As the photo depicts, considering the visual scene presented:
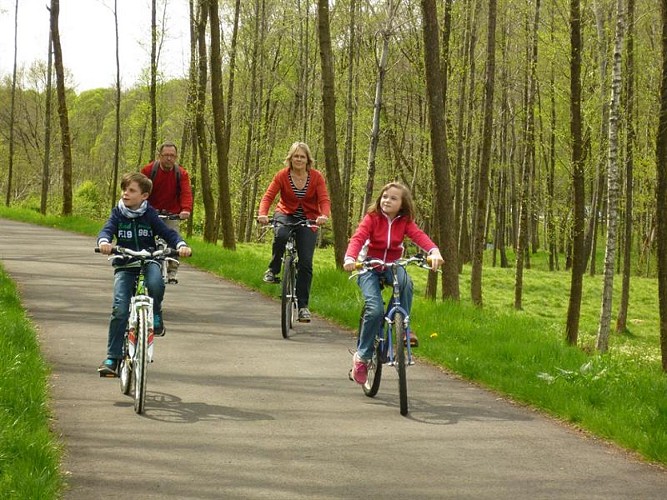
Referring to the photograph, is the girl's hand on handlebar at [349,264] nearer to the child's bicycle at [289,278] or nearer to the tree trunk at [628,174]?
the child's bicycle at [289,278]

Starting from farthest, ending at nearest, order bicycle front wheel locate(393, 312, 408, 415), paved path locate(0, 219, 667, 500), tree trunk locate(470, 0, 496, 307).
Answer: tree trunk locate(470, 0, 496, 307) → bicycle front wheel locate(393, 312, 408, 415) → paved path locate(0, 219, 667, 500)

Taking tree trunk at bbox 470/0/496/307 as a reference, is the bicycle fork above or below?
below

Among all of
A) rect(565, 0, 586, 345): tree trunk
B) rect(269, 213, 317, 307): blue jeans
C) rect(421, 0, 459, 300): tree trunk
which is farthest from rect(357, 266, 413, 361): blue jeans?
rect(565, 0, 586, 345): tree trunk

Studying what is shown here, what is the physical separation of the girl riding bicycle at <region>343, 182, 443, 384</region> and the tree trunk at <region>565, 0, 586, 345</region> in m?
10.8

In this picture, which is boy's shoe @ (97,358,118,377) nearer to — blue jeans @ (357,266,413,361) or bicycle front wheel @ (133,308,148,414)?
bicycle front wheel @ (133,308,148,414)

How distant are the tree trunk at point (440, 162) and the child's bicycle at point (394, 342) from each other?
6.77 metres

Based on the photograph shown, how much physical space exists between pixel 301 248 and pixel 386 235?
10.3 feet

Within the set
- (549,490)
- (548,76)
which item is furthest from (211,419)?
(548,76)

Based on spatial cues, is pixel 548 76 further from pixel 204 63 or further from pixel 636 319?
pixel 204 63

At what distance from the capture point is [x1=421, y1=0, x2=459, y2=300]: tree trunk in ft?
45.7

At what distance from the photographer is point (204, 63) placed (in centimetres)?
2530

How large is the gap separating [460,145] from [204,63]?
8.14 m

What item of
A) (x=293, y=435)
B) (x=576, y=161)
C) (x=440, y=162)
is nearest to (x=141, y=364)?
(x=293, y=435)

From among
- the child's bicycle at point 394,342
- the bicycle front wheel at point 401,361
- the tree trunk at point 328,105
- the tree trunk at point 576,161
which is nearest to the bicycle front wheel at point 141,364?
the child's bicycle at point 394,342
